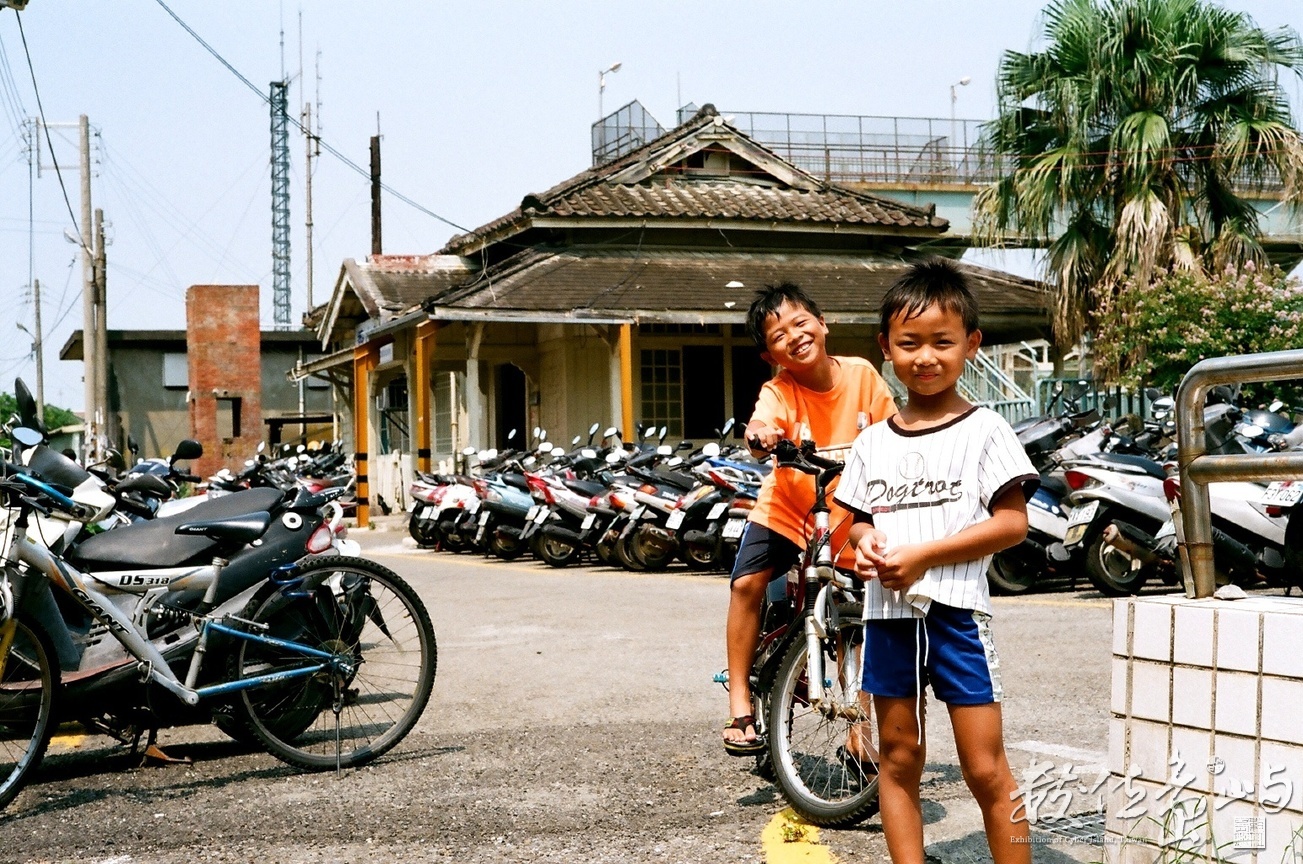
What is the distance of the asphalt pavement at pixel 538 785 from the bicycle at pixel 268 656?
0.17m

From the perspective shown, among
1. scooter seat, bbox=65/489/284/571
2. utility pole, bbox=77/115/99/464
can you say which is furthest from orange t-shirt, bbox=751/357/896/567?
utility pole, bbox=77/115/99/464

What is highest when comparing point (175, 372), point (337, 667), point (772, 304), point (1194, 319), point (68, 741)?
point (175, 372)

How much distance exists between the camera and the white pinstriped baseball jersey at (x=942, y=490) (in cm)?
333

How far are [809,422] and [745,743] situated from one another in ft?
3.50

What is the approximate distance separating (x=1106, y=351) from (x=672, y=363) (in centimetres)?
761

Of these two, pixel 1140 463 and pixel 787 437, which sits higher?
pixel 787 437

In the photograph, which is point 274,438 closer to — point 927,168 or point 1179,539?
point 927,168

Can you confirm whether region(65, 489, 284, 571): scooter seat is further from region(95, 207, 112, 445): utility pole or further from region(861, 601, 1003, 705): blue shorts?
region(95, 207, 112, 445): utility pole

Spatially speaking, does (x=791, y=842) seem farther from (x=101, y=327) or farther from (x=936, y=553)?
(x=101, y=327)

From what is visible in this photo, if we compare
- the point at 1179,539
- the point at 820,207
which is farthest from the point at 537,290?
the point at 1179,539

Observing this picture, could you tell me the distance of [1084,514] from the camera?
33.3 ft

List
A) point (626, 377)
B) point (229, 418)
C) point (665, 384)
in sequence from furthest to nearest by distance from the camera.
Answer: point (229, 418) < point (665, 384) < point (626, 377)

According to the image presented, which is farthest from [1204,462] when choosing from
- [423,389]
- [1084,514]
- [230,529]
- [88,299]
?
[88,299]

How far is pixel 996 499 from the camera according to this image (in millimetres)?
3344
